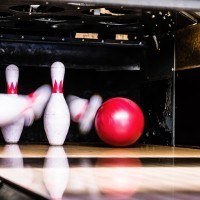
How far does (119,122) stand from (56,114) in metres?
0.37

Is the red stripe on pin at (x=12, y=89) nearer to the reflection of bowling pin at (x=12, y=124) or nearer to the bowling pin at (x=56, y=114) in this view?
the reflection of bowling pin at (x=12, y=124)

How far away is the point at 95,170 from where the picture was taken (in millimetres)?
1515

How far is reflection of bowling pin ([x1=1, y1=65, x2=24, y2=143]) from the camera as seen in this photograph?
9.61 ft

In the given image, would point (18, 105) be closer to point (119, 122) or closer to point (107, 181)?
point (119, 122)

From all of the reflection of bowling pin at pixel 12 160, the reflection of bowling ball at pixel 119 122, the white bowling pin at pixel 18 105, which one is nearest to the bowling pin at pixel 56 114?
the white bowling pin at pixel 18 105

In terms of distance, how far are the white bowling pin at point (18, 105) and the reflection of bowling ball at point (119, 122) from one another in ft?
1.21

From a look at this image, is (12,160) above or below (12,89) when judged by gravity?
below

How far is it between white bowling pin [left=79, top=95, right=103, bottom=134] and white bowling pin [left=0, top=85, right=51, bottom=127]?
23 cm

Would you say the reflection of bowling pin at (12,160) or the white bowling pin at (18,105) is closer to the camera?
the reflection of bowling pin at (12,160)

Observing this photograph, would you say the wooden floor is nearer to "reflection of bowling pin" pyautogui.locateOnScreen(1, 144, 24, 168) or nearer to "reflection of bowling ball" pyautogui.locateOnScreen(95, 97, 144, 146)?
"reflection of bowling pin" pyautogui.locateOnScreen(1, 144, 24, 168)

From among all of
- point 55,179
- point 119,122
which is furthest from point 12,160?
point 119,122

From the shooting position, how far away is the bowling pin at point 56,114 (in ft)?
9.48

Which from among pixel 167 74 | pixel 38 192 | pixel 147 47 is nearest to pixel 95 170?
pixel 38 192

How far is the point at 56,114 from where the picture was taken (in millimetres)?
2885
